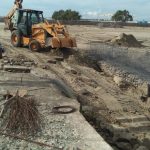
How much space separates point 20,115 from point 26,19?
46.3ft

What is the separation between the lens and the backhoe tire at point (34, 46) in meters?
21.3

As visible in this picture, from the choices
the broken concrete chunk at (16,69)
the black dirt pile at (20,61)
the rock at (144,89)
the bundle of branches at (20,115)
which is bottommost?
the rock at (144,89)

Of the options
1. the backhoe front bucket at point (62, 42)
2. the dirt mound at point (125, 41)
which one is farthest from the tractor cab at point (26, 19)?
the dirt mound at point (125, 41)

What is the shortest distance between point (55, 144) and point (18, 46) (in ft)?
53.2

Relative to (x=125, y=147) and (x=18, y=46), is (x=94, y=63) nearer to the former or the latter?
(x=18, y=46)

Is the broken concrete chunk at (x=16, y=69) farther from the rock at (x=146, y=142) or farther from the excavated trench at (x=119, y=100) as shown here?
the rock at (x=146, y=142)

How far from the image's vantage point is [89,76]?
17.2m

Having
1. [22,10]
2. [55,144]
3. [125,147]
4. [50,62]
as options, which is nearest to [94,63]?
[50,62]

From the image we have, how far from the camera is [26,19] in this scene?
22016mm

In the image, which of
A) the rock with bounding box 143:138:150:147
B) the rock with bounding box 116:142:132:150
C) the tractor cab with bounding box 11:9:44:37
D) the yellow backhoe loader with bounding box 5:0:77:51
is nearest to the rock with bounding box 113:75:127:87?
the yellow backhoe loader with bounding box 5:0:77:51

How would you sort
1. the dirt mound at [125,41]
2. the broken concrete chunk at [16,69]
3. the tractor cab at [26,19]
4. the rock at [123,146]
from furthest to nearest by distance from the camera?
the dirt mound at [125,41], the tractor cab at [26,19], the broken concrete chunk at [16,69], the rock at [123,146]

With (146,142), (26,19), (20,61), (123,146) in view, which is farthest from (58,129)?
(26,19)

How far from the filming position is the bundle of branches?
8102mm

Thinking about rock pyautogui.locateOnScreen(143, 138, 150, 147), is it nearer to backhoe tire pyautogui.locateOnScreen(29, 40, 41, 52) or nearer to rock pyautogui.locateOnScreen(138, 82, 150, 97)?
rock pyautogui.locateOnScreen(138, 82, 150, 97)
